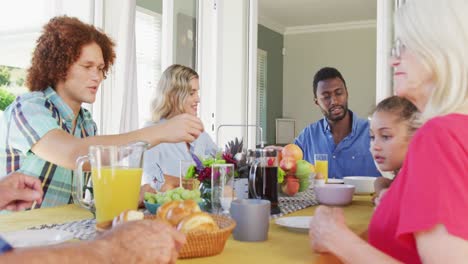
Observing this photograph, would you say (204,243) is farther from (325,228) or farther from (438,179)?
(438,179)

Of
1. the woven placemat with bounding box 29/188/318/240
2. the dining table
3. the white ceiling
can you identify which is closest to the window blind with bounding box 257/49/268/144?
the white ceiling

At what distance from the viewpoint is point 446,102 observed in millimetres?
887

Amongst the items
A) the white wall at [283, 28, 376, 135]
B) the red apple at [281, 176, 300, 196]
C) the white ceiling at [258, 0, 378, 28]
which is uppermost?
the white ceiling at [258, 0, 378, 28]

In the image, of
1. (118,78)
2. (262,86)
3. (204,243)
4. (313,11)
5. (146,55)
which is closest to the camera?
(204,243)

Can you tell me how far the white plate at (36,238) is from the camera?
96 cm

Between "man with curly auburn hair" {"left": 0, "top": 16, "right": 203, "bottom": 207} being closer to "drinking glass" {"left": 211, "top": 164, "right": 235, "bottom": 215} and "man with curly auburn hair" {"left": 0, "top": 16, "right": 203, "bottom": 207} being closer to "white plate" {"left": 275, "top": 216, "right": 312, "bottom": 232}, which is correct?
"drinking glass" {"left": 211, "top": 164, "right": 235, "bottom": 215}

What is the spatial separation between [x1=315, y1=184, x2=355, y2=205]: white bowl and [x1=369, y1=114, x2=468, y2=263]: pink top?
30.1 inches

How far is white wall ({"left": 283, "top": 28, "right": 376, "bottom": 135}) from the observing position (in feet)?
24.3

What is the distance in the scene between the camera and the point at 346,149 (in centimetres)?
299

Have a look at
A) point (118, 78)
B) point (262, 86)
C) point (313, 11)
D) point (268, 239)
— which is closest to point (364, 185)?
point (268, 239)

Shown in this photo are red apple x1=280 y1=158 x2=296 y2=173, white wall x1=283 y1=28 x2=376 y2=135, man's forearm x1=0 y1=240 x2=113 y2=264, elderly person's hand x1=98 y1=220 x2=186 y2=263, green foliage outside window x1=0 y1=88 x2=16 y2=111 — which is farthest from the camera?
white wall x1=283 y1=28 x2=376 y2=135

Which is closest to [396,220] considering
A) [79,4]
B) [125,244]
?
[125,244]

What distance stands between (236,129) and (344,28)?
137 inches

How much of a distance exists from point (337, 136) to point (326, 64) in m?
4.85
